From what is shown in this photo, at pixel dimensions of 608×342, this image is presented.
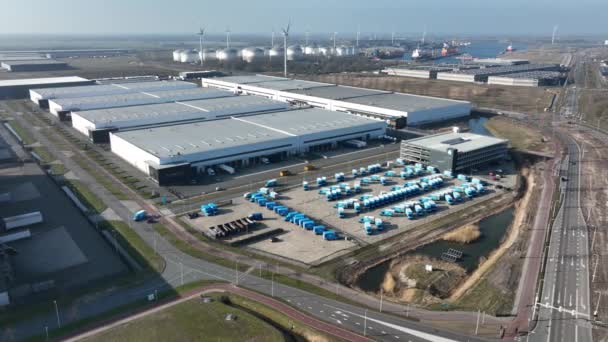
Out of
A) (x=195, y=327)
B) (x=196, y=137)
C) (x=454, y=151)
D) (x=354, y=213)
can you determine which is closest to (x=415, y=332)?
(x=195, y=327)

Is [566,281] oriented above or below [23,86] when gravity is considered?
below

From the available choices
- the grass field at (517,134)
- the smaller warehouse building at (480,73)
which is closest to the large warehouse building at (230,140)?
the grass field at (517,134)

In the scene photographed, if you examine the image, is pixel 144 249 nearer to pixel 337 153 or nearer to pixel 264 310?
pixel 264 310

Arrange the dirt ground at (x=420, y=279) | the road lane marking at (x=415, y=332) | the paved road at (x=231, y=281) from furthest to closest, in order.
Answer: the dirt ground at (x=420, y=279) → the paved road at (x=231, y=281) → the road lane marking at (x=415, y=332)

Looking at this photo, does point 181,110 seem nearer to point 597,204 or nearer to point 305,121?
point 305,121

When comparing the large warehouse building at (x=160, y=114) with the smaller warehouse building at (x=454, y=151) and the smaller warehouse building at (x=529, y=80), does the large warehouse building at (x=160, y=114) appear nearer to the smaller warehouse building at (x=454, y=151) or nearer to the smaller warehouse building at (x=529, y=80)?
the smaller warehouse building at (x=454, y=151)

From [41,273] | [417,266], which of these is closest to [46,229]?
[41,273]

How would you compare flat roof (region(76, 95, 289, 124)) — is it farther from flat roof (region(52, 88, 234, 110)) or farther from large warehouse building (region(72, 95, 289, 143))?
flat roof (region(52, 88, 234, 110))
